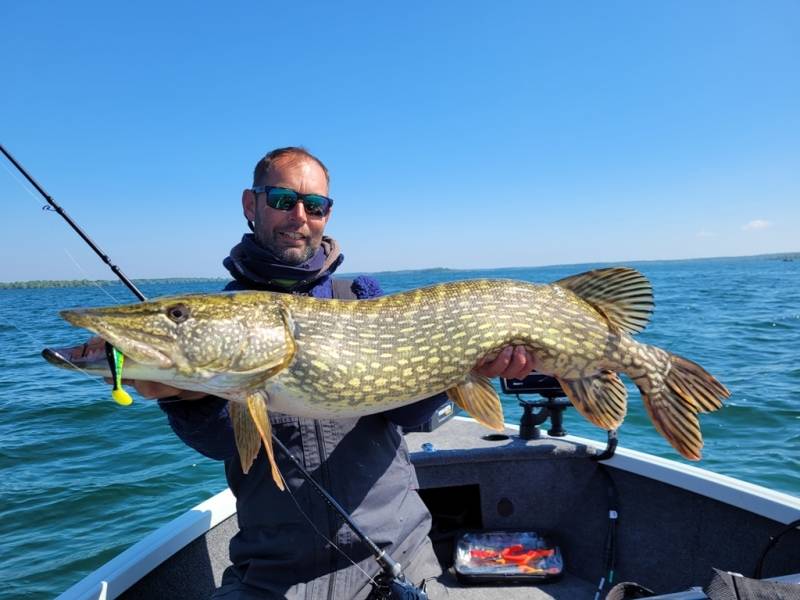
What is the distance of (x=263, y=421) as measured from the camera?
1.91 m

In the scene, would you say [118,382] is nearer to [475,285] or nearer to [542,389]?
[475,285]

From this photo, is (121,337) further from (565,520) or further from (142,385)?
(565,520)

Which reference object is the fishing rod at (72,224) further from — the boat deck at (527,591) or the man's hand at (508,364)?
the boat deck at (527,591)

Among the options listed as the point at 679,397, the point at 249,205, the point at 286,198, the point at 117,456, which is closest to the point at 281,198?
the point at 286,198

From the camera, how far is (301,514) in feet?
→ 6.82

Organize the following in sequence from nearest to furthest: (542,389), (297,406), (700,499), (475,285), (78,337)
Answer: (297,406)
(475,285)
(700,499)
(542,389)
(78,337)

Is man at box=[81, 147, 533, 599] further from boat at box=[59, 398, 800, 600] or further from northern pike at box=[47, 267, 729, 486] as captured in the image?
boat at box=[59, 398, 800, 600]

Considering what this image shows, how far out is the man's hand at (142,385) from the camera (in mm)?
1724

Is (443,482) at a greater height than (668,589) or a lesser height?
greater

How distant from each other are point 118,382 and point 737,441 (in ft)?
24.6

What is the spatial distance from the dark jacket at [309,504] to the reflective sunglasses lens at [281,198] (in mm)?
941

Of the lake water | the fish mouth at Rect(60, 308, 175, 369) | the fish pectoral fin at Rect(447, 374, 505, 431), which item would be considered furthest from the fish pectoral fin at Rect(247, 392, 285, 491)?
the lake water

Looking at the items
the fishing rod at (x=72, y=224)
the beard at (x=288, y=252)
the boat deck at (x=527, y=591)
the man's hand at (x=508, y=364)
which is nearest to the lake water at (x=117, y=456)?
the fishing rod at (x=72, y=224)

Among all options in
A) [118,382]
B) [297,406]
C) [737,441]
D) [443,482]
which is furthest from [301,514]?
[737,441]
